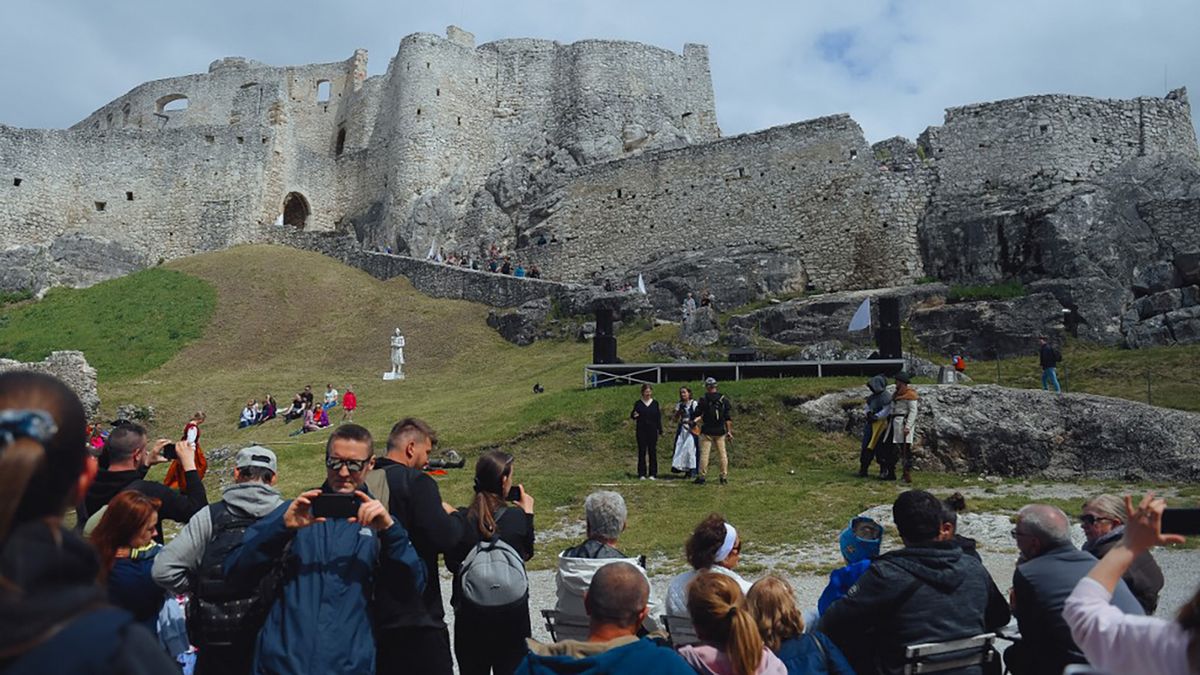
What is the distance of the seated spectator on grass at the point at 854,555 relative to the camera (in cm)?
450

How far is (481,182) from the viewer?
143ft

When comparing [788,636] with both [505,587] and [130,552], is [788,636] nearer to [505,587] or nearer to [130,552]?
[505,587]

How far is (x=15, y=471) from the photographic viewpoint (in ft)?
6.06

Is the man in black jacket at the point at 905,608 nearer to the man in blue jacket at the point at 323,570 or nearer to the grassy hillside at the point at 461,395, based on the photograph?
the man in blue jacket at the point at 323,570

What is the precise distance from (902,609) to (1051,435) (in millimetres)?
9856

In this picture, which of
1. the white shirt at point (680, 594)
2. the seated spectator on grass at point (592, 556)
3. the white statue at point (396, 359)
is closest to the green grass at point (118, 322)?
the white statue at point (396, 359)

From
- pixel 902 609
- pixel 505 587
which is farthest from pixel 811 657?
pixel 505 587

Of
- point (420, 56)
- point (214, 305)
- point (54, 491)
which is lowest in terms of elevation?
point (54, 491)

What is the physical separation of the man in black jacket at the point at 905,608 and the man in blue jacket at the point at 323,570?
6.31 ft

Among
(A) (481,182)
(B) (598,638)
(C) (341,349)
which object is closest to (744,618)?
(B) (598,638)

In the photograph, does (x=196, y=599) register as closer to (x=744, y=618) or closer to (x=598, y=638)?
(x=598, y=638)

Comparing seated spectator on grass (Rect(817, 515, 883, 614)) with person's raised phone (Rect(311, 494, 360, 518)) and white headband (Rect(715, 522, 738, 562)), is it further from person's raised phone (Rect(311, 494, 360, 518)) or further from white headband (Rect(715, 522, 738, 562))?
person's raised phone (Rect(311, 494, 360, 518))

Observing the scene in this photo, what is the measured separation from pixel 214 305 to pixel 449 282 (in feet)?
25.7

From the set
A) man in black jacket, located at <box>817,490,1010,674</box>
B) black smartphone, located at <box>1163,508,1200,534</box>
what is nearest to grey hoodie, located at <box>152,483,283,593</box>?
man in black jacket, located at <box>817,490,1010,674</box>
